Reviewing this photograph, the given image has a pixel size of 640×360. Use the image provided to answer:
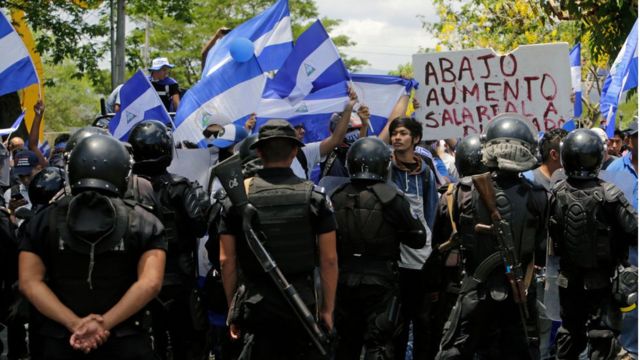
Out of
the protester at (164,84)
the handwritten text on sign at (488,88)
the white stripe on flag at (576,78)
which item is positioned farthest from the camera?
the protester at (164,84)

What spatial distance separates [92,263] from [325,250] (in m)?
1.41

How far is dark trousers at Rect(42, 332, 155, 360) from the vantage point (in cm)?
442

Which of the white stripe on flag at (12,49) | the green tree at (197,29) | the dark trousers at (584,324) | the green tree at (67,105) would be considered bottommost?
the green tree at (67,105)

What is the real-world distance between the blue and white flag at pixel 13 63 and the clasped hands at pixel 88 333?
452cm

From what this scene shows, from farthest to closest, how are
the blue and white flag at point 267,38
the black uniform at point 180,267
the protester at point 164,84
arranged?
1. the protester at point 164,84
2. the blue and white flag at point 267,38
3. the black uniform at point 180,267

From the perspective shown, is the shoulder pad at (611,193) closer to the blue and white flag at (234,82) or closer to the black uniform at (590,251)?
the black uniform at (590,251)

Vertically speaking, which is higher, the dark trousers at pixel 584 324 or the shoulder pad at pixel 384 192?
the shoulder pad at pixel 384 192

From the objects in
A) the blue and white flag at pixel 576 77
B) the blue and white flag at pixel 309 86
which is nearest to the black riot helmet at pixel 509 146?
the blue and white flag at pixel 309 86

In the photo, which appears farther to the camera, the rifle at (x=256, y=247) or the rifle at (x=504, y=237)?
the rifle at (x=504, y=237)

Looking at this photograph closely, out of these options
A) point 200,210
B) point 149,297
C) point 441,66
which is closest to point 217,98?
point 441,66

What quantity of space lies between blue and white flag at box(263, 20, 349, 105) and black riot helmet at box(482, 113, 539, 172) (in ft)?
7.94

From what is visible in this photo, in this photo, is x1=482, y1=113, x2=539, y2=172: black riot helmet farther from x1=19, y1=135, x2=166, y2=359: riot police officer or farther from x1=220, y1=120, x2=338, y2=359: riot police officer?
x1=19, y1=135, x2=166, y2=359: riot police officer

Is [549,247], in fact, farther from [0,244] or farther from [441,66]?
[0,244]

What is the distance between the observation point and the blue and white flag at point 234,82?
28.0 feet
